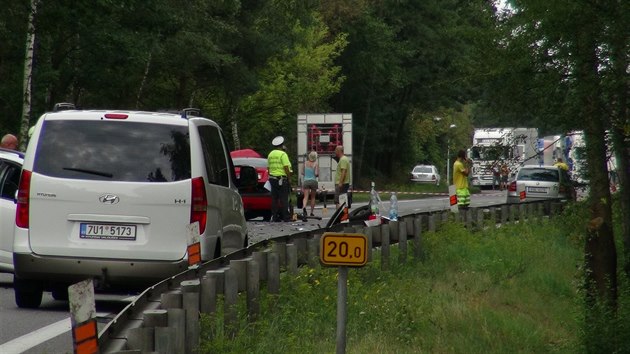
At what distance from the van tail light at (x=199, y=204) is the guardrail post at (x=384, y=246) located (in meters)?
5.00

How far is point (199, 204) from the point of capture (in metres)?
12.5

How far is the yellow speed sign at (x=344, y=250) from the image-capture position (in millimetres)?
8438

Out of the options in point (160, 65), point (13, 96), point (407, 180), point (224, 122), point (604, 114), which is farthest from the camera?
point (407, 180)

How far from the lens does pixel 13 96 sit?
35.7 m

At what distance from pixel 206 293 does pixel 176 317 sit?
1.24 metres

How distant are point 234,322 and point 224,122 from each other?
4996cm

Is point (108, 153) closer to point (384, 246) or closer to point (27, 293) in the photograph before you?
point (27, 293)

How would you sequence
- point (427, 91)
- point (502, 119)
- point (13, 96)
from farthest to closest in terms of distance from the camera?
point (427, 91) < point (13, 96) < point (502, 119)

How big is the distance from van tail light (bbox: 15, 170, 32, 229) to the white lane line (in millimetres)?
987

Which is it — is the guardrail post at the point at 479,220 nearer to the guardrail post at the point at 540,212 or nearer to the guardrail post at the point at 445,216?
the guardrail post at the point at 445,216

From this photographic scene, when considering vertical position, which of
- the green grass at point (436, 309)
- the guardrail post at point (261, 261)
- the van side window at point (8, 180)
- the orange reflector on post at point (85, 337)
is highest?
the van side window at point (8, 180)

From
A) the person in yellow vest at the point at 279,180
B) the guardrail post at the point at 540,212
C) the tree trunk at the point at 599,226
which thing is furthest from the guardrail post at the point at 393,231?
the guardrail post at the point at 540,212

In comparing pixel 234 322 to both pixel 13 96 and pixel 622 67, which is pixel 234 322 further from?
pixel 13 96

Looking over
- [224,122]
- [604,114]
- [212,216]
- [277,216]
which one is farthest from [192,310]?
[224,122]
